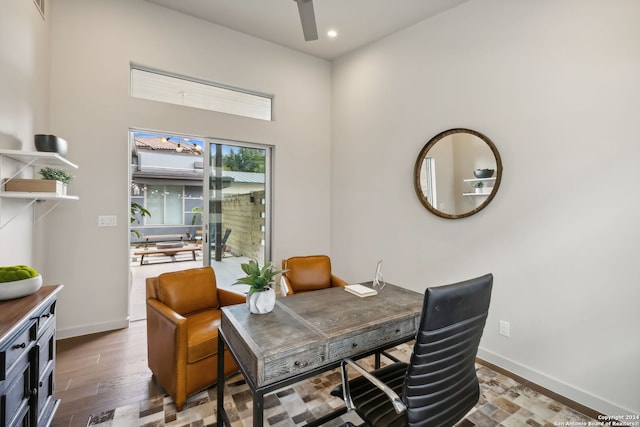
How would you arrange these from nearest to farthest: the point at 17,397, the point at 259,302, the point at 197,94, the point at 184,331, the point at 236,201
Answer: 1. the point at 17,397
2. the point at 259,302
3. the point at 184,331
4. the point at 197,94
5. the point at 236,201

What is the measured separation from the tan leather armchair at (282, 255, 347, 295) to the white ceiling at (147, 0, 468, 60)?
112 inches

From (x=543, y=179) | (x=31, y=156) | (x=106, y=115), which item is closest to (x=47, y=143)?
(x=31, y=156)

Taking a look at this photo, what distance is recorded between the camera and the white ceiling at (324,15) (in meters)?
3.17

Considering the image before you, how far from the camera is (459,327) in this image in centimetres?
118

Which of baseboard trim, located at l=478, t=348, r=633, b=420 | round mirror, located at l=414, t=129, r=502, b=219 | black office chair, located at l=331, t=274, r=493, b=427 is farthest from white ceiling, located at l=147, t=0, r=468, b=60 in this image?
baseboard trim, located at l=478, t=348, r=633, b=420

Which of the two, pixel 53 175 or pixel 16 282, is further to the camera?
pixel 53 175

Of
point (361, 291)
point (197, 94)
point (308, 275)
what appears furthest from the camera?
point (197, 94)

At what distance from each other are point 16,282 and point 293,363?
59.1 inches

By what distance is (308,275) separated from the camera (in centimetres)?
289

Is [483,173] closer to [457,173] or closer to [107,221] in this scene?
[457,173]

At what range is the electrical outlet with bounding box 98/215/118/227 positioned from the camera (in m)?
3.10

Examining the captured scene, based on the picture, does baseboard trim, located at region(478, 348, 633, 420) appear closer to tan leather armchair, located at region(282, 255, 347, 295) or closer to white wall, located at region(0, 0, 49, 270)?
tan leather armchair, located at region(282, 255, 347, 295)

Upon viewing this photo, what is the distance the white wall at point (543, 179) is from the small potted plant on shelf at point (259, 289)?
6.92 feet

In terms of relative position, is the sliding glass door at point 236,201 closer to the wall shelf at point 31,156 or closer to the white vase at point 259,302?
the wall shelf at point 31,156
